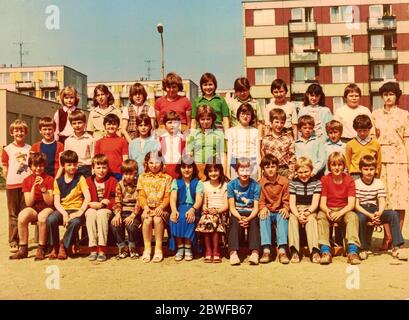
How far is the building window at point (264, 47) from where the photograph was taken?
42812 millimetres

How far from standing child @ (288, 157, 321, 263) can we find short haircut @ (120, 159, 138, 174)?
191 centimetres

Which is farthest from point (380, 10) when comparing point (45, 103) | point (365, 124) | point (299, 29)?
point (365, 124)

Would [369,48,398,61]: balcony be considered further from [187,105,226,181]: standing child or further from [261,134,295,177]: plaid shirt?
[187,105,226,181]: standing child

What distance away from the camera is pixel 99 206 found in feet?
21.0

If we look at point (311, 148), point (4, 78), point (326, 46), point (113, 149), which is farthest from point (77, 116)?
point (4, 78)

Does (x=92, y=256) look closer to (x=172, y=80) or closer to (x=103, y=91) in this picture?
(x=103, y=91)

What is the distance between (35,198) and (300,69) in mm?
38459

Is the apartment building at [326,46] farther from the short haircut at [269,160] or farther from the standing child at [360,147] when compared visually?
the short haircut at [269,160]

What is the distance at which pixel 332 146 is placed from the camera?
21.9ft

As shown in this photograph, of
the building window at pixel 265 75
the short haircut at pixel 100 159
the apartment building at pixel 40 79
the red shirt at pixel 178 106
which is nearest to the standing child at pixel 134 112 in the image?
the red shirt at pixel 178 106

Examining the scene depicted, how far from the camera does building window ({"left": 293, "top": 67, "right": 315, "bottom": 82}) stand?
42906 millimetres

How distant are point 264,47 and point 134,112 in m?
37.1

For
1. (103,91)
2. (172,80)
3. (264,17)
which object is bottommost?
(103,91)
